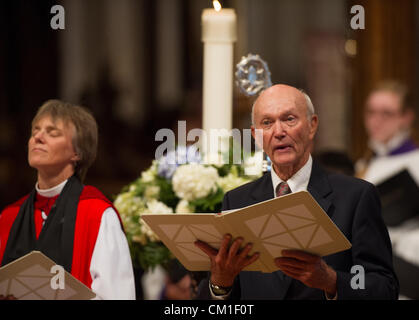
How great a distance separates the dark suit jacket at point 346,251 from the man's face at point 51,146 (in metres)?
0.76

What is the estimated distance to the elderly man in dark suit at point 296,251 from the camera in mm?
3033

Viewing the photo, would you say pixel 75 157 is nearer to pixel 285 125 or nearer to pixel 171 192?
pixel 171 192

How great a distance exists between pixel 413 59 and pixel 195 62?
2.06 m

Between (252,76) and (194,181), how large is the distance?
550 mm

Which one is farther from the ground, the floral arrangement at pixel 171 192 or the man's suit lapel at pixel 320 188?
the man's suit lapel at pixel 320 188

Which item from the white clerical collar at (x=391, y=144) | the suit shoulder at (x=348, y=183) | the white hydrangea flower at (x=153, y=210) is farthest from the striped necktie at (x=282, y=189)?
the white clerical collar at (x=391, y=144)

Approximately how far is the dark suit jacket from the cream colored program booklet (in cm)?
63

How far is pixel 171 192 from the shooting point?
3.98m

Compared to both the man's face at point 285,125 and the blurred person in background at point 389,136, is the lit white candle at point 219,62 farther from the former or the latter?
the blurred person in background at point 389,136

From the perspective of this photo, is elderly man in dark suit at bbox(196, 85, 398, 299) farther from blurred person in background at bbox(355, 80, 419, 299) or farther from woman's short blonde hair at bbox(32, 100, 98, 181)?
blurred person in background at bbox(355, 80, 419, 299)

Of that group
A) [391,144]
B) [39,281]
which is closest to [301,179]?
[39,281]

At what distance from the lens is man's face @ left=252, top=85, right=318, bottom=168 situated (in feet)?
10.5

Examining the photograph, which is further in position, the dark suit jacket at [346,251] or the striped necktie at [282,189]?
the striped necktie at [282,189]
